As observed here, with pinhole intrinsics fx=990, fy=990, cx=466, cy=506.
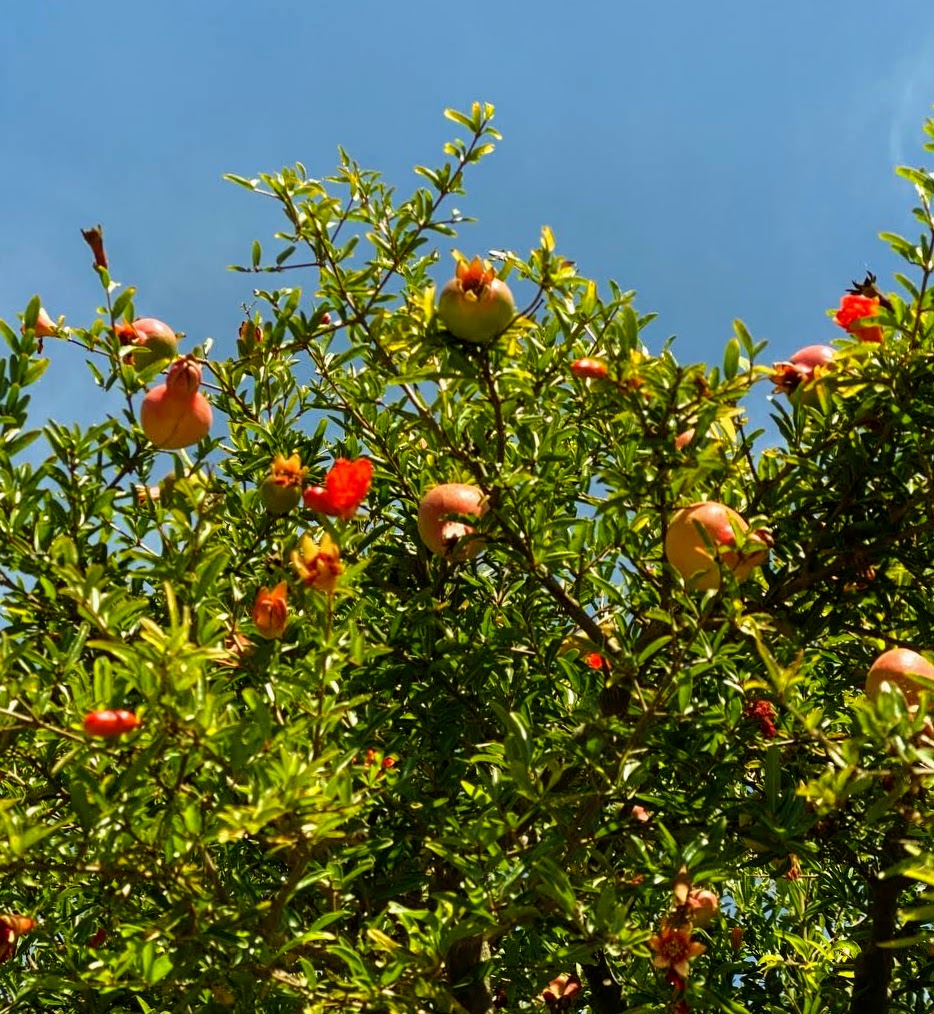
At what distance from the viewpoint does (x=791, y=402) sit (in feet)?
9.97

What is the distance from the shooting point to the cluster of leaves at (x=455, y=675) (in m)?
2.32

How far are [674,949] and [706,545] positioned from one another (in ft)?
3.55

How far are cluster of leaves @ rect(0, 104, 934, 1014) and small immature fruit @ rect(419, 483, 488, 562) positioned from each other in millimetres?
94

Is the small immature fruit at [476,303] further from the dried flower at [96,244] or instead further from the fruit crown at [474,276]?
the dried flower at [96,244]

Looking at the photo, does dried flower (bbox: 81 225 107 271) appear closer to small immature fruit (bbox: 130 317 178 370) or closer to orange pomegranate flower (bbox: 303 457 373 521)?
small immature fruit (bbox: 130 317 178 370)

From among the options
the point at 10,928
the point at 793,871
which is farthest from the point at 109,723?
the point at 793,871

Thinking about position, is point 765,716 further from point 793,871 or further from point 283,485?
point 283,485

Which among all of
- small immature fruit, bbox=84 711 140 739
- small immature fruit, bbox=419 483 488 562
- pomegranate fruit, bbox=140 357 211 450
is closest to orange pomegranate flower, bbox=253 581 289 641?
small immature fruit, bbox=84 711 140 739

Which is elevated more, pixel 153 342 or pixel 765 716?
pixel 153 342

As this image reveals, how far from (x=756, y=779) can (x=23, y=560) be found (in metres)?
2.66

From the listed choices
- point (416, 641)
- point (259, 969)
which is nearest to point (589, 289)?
point (416, 641)

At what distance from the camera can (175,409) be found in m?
3.17

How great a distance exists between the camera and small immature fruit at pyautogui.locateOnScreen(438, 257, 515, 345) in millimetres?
2666

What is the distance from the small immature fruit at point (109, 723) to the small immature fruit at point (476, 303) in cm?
134
